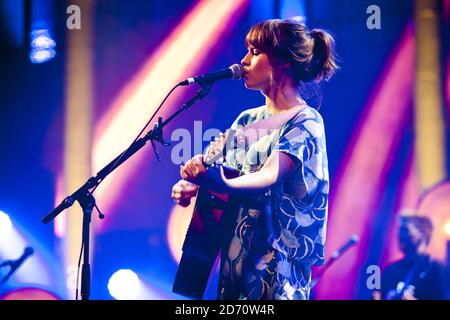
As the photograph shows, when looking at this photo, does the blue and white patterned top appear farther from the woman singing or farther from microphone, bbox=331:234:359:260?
microphone, bbox=331:234:359:260

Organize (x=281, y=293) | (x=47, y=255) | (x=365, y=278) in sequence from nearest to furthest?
(x=281, y=293), (x=365, y=278), (x=47, y=255)

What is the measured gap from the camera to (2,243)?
2.97m

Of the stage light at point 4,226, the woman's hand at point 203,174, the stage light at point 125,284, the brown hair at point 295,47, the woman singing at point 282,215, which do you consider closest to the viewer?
the woman's hand at point 203,174

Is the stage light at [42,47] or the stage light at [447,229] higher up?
the stage light at [42,47]

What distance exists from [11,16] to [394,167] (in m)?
2.17

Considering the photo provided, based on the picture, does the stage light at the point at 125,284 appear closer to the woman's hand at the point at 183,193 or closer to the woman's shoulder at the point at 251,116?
the woman's hand at the point at 183,193

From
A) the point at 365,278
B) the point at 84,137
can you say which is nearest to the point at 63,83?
the point at 84,137

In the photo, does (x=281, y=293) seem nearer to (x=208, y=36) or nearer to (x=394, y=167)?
(x=394, y=167)

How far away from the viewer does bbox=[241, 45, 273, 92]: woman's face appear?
231 cm

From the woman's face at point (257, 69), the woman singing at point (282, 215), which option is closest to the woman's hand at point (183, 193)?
the woman singing at point (282, 215)

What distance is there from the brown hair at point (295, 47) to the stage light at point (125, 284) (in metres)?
1.29

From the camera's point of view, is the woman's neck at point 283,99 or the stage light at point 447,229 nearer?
the woman's neck at point 283,99

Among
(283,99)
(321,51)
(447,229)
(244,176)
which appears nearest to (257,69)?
(283,99)

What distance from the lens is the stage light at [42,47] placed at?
117 inches
